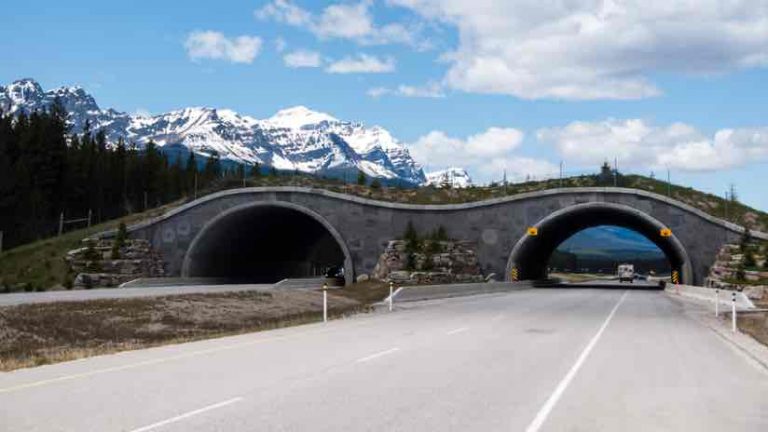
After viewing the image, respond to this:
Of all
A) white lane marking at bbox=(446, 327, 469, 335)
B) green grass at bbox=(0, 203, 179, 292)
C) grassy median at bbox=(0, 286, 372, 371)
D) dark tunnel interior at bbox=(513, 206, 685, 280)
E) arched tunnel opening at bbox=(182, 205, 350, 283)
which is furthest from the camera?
arched tunnel opening at bbox=(182, 205, 350, 283)

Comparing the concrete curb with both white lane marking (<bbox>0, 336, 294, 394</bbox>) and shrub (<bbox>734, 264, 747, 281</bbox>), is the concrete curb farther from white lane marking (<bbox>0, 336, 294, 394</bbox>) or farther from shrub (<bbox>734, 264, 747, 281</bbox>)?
white lane marking (<bbox>0, 336, 294, 394</bbox>)

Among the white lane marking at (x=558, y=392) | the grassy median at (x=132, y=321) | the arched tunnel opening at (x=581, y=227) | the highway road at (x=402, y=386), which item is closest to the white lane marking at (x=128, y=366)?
the highway road at (x=402, y=386)

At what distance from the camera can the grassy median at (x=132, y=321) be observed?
18.1 meters

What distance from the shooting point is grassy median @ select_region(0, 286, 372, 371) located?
18.1 m

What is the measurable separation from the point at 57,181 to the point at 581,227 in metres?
62.2

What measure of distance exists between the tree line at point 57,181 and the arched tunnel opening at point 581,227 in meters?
30.1

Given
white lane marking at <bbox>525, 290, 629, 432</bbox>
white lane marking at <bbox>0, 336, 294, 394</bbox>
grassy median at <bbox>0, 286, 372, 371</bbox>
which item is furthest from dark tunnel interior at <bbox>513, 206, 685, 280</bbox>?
white lane marking at <bbox>0, 336, 294, 394</bbox>

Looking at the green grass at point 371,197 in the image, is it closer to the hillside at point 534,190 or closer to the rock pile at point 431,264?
the hillside at point 534,190

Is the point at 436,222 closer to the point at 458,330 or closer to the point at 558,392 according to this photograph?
the point at 458,330

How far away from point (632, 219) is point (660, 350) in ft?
152

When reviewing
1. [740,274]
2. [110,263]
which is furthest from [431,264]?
[110,263]

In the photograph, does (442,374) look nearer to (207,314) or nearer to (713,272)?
(207,314)

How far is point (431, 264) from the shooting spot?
5622 cm

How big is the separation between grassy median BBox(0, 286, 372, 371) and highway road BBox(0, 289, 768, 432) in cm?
237
